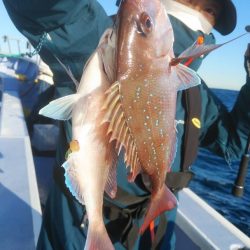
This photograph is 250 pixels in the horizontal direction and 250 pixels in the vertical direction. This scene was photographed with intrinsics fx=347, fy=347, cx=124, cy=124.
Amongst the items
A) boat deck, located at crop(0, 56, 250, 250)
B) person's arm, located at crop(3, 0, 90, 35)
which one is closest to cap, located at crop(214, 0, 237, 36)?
person's arm, located at crop(3, 0, 90, 35)

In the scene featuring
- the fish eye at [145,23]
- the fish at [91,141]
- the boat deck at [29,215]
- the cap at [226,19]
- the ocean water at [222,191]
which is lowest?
the ocean water at [222,191]

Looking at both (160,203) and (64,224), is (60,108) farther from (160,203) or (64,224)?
(64,224)

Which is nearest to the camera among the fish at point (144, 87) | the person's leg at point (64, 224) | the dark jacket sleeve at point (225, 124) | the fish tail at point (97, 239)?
the fish at point (144, 87)

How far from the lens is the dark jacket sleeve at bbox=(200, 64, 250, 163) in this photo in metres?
2.23

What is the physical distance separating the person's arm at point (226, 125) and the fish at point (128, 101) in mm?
1135

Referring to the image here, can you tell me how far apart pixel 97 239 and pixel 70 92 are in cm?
76

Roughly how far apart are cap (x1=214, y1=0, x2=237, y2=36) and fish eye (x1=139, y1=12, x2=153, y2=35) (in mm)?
1073

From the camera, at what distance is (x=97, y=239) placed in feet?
3.95

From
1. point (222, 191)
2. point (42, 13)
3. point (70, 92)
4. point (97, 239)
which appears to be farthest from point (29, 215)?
point (222, 191)

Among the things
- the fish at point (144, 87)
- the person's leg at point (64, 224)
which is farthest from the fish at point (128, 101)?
the person's leg at point (64, 224)

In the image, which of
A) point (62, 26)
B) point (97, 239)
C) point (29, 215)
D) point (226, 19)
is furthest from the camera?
point (29, 215)

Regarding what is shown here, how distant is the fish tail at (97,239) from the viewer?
3.90 feet

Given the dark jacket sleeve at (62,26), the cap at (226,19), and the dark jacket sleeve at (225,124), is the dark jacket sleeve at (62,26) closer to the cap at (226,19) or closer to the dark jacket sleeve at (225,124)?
the cap at (226,19)

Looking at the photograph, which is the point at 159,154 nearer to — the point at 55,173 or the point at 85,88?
the point at 85,88
